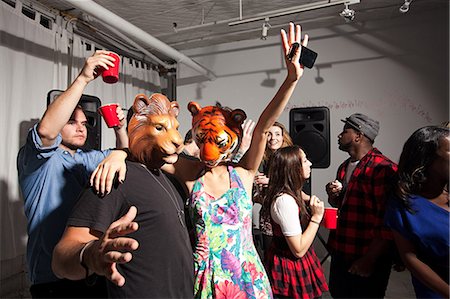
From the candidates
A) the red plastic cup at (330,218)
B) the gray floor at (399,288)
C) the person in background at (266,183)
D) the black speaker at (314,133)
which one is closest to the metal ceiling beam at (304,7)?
the black speaker at (314,133)

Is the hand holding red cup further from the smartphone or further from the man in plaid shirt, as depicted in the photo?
the smartphone

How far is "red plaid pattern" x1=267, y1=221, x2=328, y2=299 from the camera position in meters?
1.47

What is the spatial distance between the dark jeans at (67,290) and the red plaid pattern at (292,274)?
744 mm

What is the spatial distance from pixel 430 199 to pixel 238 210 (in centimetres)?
67

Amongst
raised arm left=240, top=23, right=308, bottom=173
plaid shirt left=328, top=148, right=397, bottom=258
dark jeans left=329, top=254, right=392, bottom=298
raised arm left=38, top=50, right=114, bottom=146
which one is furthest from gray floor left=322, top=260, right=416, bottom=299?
raised arm left=38, top=50, right=114, bottom=146

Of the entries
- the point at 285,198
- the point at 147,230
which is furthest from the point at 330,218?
the point at 147,230

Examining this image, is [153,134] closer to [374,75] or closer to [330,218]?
[330,218]

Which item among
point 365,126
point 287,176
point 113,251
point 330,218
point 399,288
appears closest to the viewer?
point 113,251

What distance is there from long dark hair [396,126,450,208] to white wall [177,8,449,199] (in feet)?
8.52

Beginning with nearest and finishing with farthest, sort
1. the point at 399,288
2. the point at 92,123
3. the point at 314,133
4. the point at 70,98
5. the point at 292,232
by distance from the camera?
1. the point at 70,98
2. the point at 292,232
3. the point at 92,123
4. the point at 314,133
5. the point at 399,288

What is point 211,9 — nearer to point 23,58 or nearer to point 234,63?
point 234,63

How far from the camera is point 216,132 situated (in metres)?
1.11

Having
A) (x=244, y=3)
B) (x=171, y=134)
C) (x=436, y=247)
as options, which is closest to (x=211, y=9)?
(x=244, y=3)

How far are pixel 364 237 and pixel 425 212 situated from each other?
699mm
